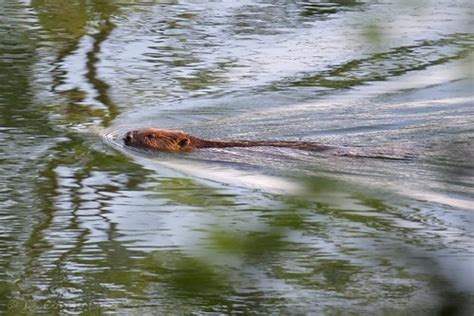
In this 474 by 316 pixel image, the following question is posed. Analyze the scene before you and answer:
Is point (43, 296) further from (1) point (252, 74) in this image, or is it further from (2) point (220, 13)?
(2) point (220, 13)

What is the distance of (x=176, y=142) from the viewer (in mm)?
7672

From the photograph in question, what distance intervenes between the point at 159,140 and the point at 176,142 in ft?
0.39

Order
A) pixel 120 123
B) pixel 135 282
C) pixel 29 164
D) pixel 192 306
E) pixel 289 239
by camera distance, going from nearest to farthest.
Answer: pixel 289 239
pixel 192 306
pixel 135 282
pixel 29 164
pixel 120 123

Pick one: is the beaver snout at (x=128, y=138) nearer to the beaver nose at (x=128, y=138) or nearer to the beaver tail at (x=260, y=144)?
the beaver nose at (x=128, y=138)

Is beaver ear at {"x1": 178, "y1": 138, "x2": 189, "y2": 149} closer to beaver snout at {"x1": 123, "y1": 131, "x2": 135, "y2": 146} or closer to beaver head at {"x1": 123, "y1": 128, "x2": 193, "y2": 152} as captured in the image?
beaver head at {"x1": 123, "y1": 128, "x2": 193, "y2": 152}

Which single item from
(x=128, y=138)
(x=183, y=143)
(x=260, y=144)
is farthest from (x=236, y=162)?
(x=128, y=138)

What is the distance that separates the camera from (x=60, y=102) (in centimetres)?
831

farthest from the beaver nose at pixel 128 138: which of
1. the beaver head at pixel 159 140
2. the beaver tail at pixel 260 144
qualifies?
the beaver tail at pixel 260 144

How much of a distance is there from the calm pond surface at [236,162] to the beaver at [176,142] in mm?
87

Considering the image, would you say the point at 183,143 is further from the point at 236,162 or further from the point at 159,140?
the point at 236,162

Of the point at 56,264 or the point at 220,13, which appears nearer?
the point at 56,264

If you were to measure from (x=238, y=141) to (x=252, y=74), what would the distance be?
128 cm

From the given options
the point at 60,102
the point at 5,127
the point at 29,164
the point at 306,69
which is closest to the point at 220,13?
the point at 306,69

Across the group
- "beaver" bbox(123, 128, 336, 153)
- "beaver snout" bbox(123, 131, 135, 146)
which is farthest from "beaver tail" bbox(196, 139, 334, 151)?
"beaver snout" bbox(123, 131, 135, 146)
